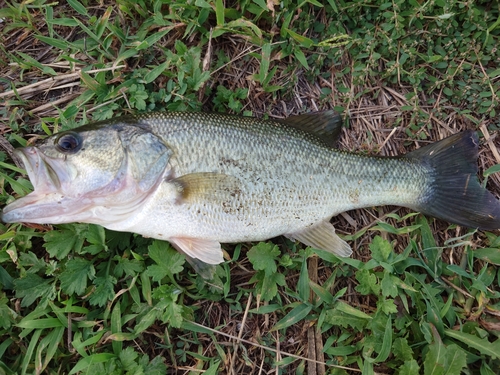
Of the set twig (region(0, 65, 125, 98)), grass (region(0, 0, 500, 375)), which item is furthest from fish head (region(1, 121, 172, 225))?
twig (region(0, 65, 125, 98))

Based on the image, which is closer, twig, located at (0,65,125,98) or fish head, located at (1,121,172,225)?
fish head, located at (1,121,172,225)

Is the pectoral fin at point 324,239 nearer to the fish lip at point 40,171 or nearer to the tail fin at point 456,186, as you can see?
the tail fin at point 456,186

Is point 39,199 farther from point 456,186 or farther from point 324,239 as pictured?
point 456,186

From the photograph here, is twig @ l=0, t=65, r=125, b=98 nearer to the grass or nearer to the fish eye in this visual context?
the grass

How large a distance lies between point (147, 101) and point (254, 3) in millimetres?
1301

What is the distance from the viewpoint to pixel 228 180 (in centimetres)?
268

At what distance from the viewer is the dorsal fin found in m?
3.09

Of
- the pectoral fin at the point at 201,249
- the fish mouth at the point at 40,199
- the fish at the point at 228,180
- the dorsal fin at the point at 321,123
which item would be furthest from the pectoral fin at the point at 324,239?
the fish mouth at the point at 40,199

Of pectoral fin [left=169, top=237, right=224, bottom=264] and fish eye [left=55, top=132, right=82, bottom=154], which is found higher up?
fish eye [left=55, top=132, right=82, bottom=154]

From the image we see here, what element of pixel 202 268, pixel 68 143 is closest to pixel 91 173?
pixel 68 143

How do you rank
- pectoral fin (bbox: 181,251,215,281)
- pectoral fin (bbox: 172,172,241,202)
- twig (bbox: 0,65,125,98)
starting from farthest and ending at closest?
1. twig (bbox: 0,65,125,98)
2. pectoral fin (bbox: 181,251,215,281)
3. pectoral fin (bbox: 172,172,241,202)

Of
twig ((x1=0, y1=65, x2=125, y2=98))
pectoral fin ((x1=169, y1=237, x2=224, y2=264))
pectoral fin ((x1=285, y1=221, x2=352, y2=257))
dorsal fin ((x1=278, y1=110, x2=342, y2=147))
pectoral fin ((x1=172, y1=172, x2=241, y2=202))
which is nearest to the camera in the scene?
pectoral fin ((x1=172, y1=172, x2=241, y2=202))

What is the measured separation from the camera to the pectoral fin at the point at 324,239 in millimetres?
2936

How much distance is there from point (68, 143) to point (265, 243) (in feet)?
5.35
